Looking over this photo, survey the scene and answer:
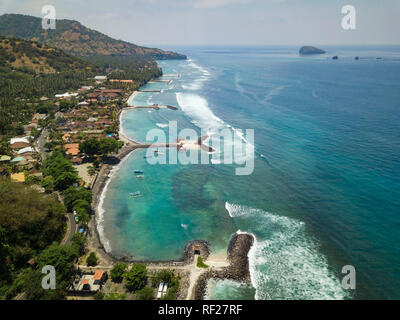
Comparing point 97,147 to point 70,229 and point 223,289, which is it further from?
point 223,289

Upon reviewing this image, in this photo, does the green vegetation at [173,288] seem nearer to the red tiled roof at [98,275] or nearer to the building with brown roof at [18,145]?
the red tiled roof at [98,275]

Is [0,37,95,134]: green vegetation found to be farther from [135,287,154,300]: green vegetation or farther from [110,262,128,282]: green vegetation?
[135,287,154,300]: green vegetation

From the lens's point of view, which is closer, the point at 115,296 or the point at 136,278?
the point at 115,296

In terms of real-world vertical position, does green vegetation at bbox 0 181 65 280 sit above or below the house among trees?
below

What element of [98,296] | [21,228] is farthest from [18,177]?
[98,296]

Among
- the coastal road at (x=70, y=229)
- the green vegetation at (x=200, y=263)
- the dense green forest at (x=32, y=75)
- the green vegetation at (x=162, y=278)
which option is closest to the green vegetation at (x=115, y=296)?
the green vegetation at (x=162, y=278)

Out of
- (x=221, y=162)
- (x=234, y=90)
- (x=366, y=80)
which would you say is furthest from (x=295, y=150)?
(x=366, y=80)

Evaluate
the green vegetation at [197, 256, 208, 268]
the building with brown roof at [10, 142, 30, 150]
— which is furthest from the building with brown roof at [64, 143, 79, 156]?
the green vegetation at [197, 256, 208, 268]
